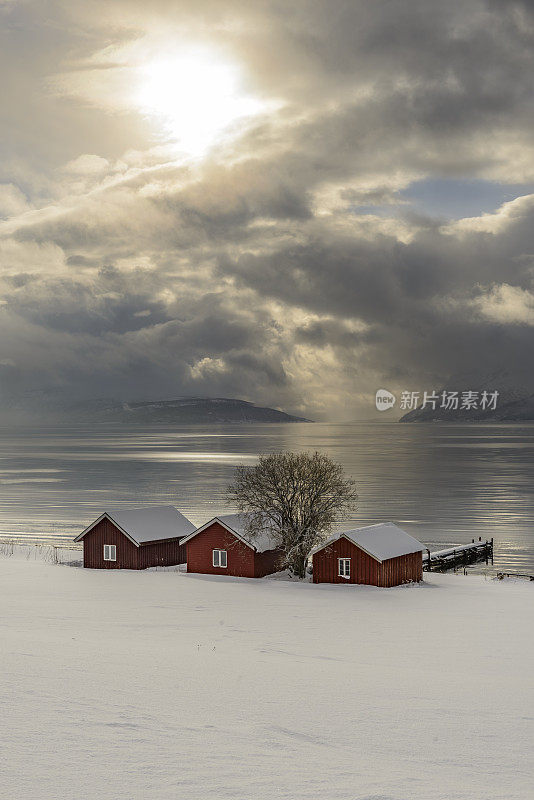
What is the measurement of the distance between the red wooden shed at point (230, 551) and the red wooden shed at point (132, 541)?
6.73 ft

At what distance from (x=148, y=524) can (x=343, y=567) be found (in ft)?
51.3

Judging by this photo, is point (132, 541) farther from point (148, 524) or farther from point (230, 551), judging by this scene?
point (230, 551)

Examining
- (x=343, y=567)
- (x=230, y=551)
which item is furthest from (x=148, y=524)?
(x=343, y=567)

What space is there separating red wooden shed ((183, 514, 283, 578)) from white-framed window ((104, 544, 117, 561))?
5732mm

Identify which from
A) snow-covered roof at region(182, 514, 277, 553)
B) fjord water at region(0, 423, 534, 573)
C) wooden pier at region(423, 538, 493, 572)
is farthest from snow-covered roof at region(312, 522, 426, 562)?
fjord water at region(0, 423, 534, 573)

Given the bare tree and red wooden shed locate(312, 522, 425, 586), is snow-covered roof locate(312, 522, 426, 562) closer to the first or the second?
red wooden shed locate(312, 522, 425, 586)

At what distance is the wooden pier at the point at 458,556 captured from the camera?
58.8 meters

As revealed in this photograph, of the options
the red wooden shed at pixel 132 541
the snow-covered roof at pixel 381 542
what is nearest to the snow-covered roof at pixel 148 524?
the red wooden shed at pixel 132 541

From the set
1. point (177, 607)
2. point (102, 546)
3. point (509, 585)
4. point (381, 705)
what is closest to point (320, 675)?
point (381, 705)

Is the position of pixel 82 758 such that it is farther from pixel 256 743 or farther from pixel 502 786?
pixel 502 786

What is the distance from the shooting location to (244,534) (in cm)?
4747

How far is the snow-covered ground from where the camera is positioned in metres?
11.6

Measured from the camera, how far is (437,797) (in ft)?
36.9

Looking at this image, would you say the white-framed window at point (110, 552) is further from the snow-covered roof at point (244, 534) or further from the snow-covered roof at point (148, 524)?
the snow-covered roof at point (244, 534)
